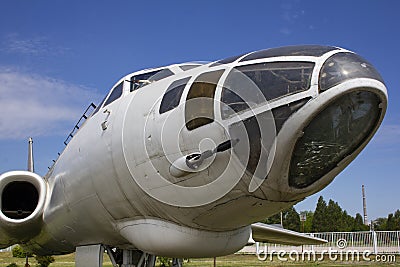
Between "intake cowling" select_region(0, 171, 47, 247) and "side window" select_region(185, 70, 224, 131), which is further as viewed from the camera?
"intake cowling" select_region(0, 171, 47, 247)

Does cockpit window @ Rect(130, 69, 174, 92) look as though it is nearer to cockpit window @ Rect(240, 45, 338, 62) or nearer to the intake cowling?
cockpit window @ Rect(240, 45, 338, 62)

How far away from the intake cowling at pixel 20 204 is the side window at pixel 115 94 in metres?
2.36

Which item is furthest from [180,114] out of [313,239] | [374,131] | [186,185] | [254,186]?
[313,239]

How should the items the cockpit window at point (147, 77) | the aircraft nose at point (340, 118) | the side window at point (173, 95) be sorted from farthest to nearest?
the cockpit window at point (147, 77), the side window at point (173, 95), the aircraft nose at point (340, 118)

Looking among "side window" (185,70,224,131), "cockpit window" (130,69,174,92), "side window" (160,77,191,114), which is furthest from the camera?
"cockpit window" (130,69,174,92)

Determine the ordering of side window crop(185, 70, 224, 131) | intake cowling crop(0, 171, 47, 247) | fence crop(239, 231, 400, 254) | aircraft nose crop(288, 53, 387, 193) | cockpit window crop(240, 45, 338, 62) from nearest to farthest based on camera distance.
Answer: aircraft nose crop(288, 53, 387, 193) → cockpit window crop(240, 45, 338, 62) → side window crop(185, 70, 224, 131) → intake cowling crop(0, 171, 47, 247) → fence crop(239, 231, 400, 254)

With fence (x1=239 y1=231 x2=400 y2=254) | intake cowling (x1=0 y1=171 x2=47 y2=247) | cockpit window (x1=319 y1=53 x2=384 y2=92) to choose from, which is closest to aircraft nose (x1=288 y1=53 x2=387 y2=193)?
cockpit window (x1=319 y1=53 x2=384 y2=92)

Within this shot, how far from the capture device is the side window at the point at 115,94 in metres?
6.71

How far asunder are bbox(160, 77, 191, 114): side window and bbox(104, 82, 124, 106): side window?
5.32 feet

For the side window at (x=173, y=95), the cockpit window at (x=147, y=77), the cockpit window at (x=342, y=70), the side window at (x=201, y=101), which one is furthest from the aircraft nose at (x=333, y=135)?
the cockpit window at (x=147, y=77)

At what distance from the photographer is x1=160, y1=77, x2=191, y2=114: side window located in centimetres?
495

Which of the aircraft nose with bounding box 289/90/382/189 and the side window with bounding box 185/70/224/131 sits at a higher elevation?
the side window with bounding box 185/70/224/131

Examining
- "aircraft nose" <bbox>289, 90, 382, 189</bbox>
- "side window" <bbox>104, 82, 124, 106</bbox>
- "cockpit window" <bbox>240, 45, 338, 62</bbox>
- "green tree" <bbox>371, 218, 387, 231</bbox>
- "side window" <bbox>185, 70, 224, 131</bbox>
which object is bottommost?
"aircraft nose" <bbox>289, 90, 382, 189</bbox>

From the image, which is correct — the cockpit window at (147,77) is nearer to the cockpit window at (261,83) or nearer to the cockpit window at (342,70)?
the cockpit window at (261,83)
